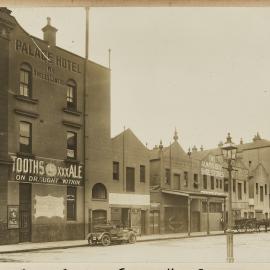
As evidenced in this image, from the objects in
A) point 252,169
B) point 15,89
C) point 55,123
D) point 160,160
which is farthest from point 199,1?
point 252,169

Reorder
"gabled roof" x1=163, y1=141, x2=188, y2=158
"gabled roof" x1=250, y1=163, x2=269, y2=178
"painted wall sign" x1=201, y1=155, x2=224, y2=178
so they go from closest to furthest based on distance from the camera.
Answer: "gabled roof" x1=163, y1=141, x2=188, y2=158, "painted wall sign" x1=201, y1=155, x2=224, y2=178, "gabled roof" x1=250, y1=163, x2=269, y2=178

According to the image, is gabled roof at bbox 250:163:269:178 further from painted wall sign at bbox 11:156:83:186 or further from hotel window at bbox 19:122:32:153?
hotel window at bbox 19:122:32:153

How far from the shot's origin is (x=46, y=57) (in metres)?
26.9

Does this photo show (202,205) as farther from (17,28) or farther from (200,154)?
(17,28)

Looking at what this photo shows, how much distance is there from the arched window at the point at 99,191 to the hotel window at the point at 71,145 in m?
2.68

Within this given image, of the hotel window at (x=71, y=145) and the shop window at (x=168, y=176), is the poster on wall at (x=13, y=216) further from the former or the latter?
the shop window at (x=168, y=176)

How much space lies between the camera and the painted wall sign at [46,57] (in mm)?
25531

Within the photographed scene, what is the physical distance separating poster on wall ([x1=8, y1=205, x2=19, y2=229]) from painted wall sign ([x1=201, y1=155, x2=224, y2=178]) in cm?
2041

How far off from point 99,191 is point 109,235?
607cm

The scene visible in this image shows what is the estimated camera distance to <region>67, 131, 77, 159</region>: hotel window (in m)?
28.6

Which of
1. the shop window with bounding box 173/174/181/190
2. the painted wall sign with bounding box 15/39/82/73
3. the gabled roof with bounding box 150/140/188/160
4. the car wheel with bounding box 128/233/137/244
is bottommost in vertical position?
the car wheel with bounding box 128/233/137/244

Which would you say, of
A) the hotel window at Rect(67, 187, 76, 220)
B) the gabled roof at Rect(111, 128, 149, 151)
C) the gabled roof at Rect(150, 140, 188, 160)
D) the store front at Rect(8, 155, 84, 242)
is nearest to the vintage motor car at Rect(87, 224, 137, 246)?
the store front at Rect(8, 155, 84, 242)

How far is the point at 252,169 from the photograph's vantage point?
52219 mm

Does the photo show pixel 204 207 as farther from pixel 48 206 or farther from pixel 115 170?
pixel 48 206
